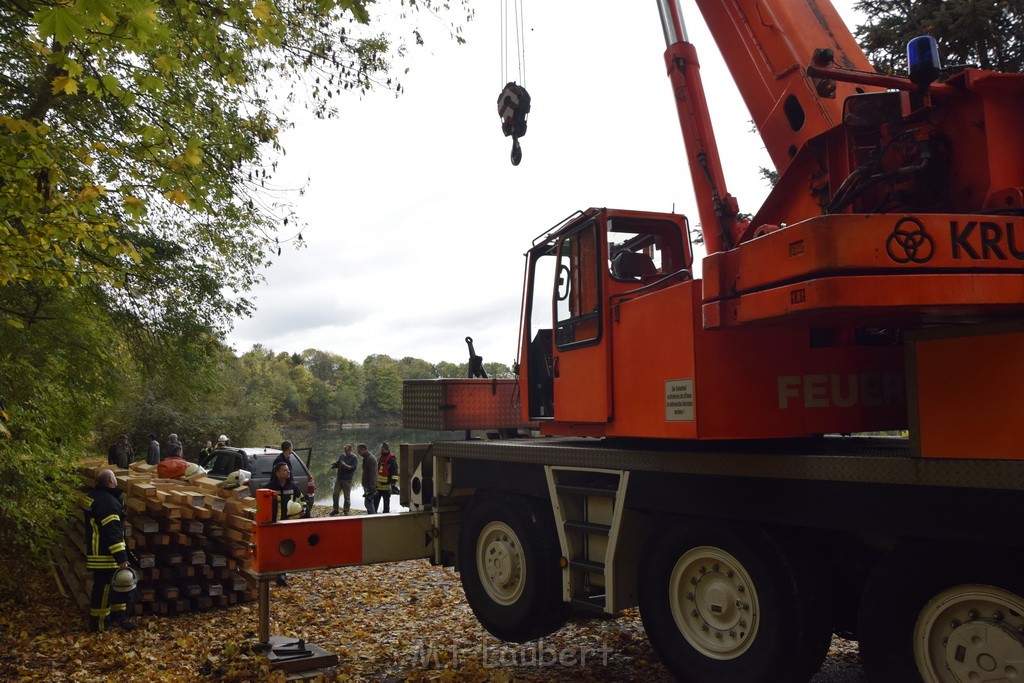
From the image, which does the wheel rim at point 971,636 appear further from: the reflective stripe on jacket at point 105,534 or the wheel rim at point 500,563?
the reflective stripe on jacket at point 105,534

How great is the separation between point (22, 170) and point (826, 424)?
20.7 feet

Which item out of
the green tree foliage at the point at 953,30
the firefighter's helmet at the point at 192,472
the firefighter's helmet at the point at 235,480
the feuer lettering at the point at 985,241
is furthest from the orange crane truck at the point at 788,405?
the green tree foliage at the point at 953,30

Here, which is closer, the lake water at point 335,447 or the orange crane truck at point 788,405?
the orange crane truck at point 788,405

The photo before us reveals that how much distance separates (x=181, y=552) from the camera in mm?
9336

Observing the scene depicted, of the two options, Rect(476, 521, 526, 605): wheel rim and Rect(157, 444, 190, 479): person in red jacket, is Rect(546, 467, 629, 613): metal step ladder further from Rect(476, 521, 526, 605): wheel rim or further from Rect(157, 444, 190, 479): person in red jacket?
Rect(157, 444, 190, 479): person in red jacket

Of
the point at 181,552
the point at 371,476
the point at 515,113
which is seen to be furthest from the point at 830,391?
the point at 371,476

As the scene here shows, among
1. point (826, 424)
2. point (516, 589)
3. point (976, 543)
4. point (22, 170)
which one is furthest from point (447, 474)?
point (976, 543)

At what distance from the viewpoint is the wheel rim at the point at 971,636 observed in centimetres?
342

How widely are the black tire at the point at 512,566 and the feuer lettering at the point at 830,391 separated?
7.43 ft

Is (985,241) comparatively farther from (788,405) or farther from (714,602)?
(714,602)

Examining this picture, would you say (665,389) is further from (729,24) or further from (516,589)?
(729,24)

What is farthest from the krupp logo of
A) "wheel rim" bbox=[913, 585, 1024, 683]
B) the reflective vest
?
the reflective vest

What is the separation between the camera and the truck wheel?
135 inches

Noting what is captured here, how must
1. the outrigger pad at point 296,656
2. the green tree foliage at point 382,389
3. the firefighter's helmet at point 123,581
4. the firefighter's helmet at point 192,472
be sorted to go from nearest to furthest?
the outrigger pad at point 296,656 → the firefighter's helmet at point 123,581 → the firefighter's helmet at point 192,472 → the green tree foliage at point 382,389
